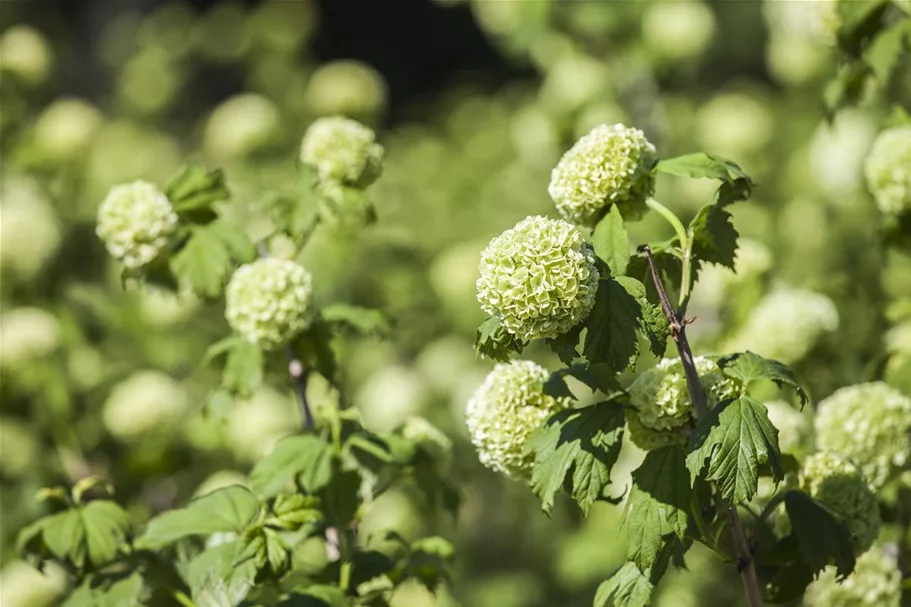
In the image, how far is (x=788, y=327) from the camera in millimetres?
2629

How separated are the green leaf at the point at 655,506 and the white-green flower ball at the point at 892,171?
→ 1024 millimetres

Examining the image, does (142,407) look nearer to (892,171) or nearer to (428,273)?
(428,273)

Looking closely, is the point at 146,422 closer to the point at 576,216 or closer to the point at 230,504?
the point at 230,504

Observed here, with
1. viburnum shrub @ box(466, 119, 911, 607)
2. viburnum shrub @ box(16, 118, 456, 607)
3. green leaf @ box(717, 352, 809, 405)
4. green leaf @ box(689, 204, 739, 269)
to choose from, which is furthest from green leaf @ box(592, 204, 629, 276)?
viburnum shrub @ box(16, 118, 456, 607)

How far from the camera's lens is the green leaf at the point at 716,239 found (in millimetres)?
1749

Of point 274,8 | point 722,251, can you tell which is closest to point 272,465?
point 722,251

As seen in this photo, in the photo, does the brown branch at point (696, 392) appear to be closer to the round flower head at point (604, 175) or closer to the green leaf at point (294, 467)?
the round flower head at point (604, 175)

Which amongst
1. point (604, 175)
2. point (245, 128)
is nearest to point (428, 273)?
point (245, 128)

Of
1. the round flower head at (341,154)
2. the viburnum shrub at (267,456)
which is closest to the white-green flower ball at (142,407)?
the viburnum shrub at (267,456)

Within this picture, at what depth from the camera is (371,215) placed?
2389 mm

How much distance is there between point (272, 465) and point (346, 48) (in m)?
10.1

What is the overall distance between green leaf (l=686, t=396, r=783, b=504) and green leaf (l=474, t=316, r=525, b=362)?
0.28 metres

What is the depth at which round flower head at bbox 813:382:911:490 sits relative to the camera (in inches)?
85.5

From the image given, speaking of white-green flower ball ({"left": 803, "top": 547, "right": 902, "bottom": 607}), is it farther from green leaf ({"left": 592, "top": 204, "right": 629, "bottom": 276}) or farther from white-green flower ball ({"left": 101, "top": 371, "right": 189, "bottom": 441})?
white-green flower ball ({"left": 101, "top": 371, "right": 189, "bottom": 441})
